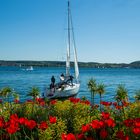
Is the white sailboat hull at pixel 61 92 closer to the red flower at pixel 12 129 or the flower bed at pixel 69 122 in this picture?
the flower bed at pixel 69 122

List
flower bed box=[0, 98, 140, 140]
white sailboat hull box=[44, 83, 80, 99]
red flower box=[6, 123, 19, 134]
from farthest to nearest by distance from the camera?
white sailboat hull box=[44, 83, 80, 99], flower bed box=[0, 98, 140, 140], red flower box=[6, 123, 19, 134]

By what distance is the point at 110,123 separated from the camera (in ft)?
23.6

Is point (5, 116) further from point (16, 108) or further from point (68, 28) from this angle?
point (68, 28)

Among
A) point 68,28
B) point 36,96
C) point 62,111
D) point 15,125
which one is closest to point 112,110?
point 62,111

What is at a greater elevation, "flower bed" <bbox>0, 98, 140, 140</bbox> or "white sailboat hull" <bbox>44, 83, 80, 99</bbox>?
"flower bed" <bbox>0, 98, 140, 140</bbox>

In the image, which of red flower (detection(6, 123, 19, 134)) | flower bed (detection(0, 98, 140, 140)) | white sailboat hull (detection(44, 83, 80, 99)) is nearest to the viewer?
red flower (detection(6, 123, 19, 134))

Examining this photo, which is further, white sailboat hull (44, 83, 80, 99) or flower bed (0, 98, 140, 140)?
white sailboat hull (44, 83, 80, 99)

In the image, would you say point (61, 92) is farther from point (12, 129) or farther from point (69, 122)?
point (12, 129)

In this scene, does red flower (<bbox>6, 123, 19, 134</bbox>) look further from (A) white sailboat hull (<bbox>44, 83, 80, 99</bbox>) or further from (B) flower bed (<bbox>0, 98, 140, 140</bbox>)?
(A) white sailboat hull (<bbox>44, 83, 80, 99</bbox>)

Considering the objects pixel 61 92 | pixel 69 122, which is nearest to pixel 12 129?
pixel 69 122

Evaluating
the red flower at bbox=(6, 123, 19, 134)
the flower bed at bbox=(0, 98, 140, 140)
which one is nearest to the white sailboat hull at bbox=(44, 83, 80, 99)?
the flower bed at bbox=(0, 98, 140, 140)

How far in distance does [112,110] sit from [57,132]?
373 centimetres

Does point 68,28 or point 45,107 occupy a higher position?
point 68,28

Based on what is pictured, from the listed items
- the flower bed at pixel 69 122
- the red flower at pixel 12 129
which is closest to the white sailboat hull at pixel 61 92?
the flower bed at pixel 69 122
